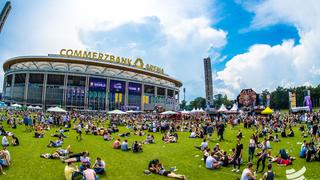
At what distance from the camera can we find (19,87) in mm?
85812

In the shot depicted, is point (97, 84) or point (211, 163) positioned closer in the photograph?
point (211, 163)

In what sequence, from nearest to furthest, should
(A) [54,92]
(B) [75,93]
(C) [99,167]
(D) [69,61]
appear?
1. (C) [99,167]
2. (A) [54,92]
3. (B) [75,93]
4. (D) [69,61]

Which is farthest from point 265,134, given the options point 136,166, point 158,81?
point 158,81

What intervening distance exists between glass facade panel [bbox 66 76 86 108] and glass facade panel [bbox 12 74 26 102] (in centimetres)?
1369

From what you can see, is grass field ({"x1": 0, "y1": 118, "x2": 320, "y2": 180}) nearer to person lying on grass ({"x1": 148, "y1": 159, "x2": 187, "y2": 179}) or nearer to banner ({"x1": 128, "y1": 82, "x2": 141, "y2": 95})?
person lying on grass ({"x1": 148, "y1": 159, "x2": 187, "y2": 179})

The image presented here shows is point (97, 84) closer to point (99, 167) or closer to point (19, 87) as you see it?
point (19, 87)

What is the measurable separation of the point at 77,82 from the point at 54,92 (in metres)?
8.10

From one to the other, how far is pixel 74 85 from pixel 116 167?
259 ft

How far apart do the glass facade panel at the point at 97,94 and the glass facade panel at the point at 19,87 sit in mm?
20170

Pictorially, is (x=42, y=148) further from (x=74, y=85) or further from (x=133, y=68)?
(x=133, y=68)

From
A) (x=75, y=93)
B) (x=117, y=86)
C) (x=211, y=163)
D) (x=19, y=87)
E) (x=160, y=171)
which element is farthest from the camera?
(x=117, y=86)

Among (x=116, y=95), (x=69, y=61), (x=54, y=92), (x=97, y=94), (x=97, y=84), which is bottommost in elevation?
(x=116, y=95)

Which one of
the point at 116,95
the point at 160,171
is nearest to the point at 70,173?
the point at 160,171

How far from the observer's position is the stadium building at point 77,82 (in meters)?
83.6
